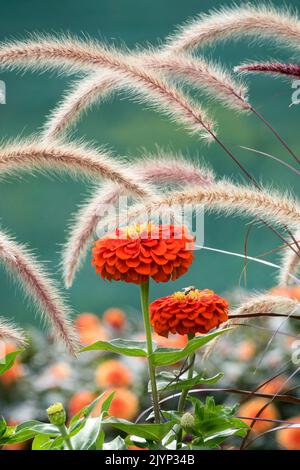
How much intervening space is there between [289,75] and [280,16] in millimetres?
446

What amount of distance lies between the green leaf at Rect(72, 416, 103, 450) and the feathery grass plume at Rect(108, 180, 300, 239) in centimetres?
35

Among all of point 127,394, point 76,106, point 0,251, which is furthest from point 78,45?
point 127,394

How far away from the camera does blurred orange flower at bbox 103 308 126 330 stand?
251 centimetres

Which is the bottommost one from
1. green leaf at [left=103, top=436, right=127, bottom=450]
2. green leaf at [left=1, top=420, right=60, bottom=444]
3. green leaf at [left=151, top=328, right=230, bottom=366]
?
green leaf at [left=103, top=436, right=127, bottom=450]

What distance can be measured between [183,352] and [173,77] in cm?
63

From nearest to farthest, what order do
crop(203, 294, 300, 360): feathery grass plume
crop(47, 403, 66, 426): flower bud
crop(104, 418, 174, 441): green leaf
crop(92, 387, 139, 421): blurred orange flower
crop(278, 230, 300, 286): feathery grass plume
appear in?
1. crop(47, 403, 66, 426): flower bud
2. crop(104, 418, 174, 441): green leaf
3. crop(203, 294, 300, 360): feathery grass plume
4. crop(278, 230, 300, 286): feathery grass plume
5. crop(92, 387, 139, 421): blurred orange flower

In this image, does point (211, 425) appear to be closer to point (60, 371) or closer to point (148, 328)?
point (148, 328)

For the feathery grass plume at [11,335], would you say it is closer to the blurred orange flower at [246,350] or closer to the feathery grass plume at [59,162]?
the feathery grass plume at [59,162]

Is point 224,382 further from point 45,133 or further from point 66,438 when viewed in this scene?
point 66,438

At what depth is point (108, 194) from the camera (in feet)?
5.42

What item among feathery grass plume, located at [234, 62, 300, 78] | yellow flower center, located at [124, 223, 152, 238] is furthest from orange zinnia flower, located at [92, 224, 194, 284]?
feathery grass plume, located at [234, 62, 300, 78]

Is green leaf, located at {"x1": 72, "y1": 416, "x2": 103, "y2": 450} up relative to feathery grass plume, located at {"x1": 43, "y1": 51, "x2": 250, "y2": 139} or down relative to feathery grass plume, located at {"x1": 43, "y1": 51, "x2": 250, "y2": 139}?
down

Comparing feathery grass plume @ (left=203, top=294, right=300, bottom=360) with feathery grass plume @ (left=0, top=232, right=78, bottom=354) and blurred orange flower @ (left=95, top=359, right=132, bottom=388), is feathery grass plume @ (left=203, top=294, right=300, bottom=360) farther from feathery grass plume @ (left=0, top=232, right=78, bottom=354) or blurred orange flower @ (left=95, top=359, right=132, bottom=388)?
blurred orange flower @ (left=95, top=359, right=132, bottom=388)

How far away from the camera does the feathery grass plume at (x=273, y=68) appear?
1.37 metres
